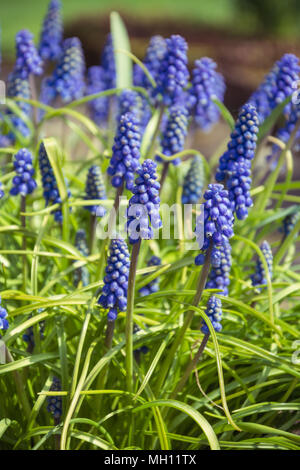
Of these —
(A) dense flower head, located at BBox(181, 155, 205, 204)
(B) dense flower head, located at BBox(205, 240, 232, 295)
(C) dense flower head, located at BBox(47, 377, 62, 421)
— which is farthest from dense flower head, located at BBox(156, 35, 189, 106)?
(C) dense flower head, located at BBox(47, 377, 62, 421)

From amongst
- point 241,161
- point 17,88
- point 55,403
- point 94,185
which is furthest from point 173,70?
point 55,403

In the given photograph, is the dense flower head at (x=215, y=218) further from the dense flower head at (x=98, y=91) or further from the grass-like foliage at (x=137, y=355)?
the dense flower head at (x=98, y=91)

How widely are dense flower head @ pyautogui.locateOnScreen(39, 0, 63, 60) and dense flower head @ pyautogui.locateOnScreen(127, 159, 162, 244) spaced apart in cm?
310

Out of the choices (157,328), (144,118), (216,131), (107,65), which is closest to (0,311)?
(157,328)

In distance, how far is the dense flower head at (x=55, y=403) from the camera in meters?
3.09

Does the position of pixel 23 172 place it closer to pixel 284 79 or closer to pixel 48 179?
pixel 48 179

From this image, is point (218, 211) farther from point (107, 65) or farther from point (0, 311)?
point (107, 65)

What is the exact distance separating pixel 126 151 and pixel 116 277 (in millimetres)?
715

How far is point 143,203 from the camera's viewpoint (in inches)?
102

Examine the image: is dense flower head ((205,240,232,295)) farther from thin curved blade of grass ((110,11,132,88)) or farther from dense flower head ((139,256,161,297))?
thin curved blade of grass ((110,11,132,88))

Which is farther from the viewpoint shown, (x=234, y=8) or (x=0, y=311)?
(x=234, y=8)

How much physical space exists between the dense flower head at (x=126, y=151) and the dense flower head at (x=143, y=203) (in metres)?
0.53

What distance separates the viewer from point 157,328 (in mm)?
3348
